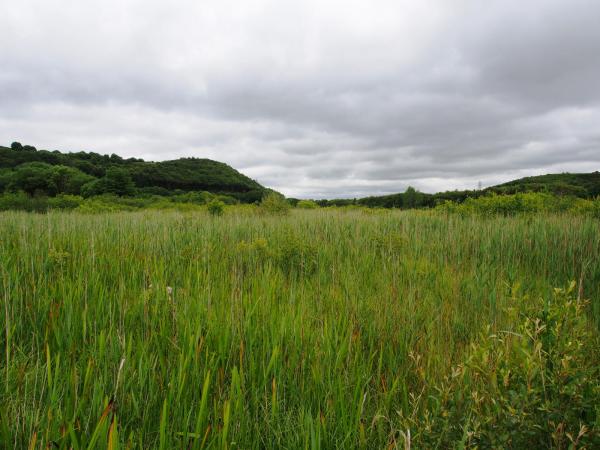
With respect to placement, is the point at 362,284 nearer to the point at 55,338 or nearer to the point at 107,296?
the point at 107,296

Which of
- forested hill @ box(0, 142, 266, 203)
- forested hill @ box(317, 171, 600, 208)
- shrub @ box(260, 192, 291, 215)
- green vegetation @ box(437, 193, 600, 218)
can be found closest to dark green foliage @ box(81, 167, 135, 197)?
forested hill @ box(0, 142, 266, 203)

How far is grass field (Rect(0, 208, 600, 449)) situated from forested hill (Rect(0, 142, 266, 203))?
156 feet

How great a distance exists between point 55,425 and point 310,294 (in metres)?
2.04

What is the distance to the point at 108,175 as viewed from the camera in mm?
44750

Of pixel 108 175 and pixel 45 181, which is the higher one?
pixel 108 175

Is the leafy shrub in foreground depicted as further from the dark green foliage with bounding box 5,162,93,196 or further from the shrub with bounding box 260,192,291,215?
the dark green foliage with bounding box 5,162,93,196

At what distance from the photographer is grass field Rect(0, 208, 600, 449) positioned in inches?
49.5

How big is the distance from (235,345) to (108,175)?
51.6 meters

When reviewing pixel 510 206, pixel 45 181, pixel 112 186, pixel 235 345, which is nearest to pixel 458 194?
pixel 510 206

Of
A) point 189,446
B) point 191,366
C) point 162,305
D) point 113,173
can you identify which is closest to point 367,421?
point 189,446

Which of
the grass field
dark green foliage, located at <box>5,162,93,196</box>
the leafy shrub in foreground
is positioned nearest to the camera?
the leafy shrub in foreground

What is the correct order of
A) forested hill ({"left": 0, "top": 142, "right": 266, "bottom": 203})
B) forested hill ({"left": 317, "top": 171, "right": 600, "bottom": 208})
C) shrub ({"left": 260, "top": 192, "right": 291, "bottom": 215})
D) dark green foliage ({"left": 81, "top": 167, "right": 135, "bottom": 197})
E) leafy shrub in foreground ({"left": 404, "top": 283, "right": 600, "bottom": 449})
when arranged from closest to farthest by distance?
leafy shrub in foreground ({"left": 404, "top": 283, "right": 600, "bottom": 449})
shrub ({"left": 260, "top": 192, "right": 291, "bottom": 215})
forested hill ({"left": 317, "top": 171, "right": 600, "bottom": 208})
dark green foliage ({"left": 81, "top": 167, "right": 135, "bottom": 197})
forested hill ({"left": 0, "top": 142, "right": 266, "bottom": 203})

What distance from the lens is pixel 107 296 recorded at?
254 centimetres

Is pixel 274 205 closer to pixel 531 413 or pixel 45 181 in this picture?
pixel 531 413
